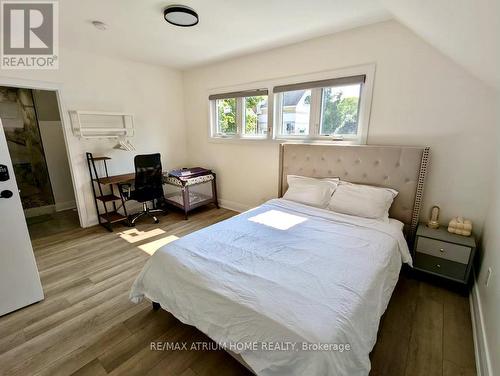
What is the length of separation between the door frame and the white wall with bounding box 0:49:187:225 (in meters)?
0.01

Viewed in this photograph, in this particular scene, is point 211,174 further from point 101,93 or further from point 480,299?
point 480,299

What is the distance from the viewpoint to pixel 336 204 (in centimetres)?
248

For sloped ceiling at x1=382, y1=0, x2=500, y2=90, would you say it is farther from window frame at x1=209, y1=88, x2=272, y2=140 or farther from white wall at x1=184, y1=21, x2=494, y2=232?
window frame at x1=209, y1=88, x2=272, y2=140

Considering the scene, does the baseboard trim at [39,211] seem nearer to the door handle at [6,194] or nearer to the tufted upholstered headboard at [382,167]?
the door handle at [6,194]

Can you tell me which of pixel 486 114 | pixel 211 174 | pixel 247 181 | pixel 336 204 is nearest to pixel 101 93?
pixel 211 174

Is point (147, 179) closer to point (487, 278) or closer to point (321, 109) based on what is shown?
point (321, 109)

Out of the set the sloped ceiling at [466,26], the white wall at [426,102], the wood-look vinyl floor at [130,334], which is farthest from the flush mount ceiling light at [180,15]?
the wood-look vinyl floor at [130,334]

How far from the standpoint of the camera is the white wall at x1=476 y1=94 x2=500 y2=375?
129 cm

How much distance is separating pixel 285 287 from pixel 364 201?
1.47m

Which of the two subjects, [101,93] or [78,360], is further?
[101,93]

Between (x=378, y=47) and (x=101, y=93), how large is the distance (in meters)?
3.62

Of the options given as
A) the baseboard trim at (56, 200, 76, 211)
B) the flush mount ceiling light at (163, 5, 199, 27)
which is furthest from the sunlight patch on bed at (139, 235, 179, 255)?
the baseboard trim at (56, 200, 76, 211)

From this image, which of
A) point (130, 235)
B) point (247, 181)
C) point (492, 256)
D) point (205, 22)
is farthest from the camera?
point (247, 181)

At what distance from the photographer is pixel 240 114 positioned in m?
3.77
